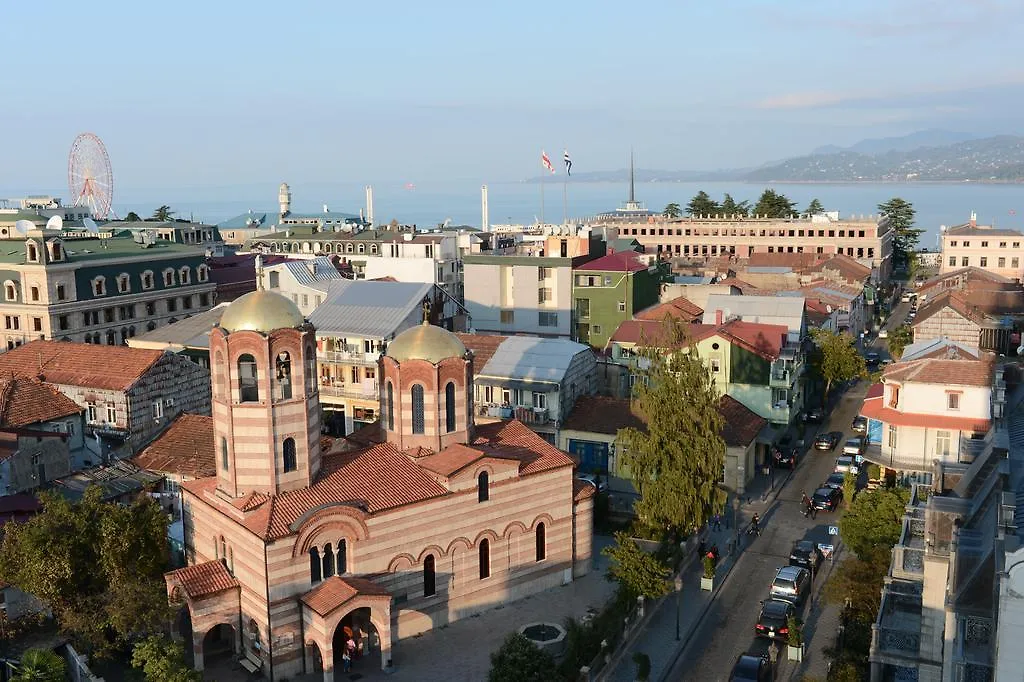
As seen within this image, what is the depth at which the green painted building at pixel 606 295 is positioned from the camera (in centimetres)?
6875

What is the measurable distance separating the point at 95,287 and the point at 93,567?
3999cm

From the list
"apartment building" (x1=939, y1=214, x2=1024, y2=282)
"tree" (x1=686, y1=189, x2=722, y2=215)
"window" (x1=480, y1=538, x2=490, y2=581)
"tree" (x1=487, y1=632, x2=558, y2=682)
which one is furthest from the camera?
"tree" (x1=686, y1=189, x2=722, y2=215)

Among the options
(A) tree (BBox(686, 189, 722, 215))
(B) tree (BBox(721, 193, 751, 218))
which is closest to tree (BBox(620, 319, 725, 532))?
(B) tree (BBox(721, 193, 751, 218))

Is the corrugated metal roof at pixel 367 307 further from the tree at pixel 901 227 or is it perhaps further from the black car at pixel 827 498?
the tree at pixel 901 227

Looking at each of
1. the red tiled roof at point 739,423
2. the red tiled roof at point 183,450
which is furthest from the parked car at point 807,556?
the red tiled roof at point 183,450

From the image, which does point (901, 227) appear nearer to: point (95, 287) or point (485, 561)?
point (95, 287)

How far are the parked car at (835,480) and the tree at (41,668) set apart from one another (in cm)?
3440

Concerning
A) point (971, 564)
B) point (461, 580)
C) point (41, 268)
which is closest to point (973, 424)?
point (971, 564)

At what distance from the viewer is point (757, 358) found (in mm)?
50281

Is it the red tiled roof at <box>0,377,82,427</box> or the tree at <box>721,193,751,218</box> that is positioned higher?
the tree at <box>721,193,751,218</box>

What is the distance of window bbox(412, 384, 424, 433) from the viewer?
34188 mm

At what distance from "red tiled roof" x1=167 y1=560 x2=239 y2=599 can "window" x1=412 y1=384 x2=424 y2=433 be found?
8.20 metres

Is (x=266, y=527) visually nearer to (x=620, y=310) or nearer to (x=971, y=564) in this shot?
(x=971, y=564)

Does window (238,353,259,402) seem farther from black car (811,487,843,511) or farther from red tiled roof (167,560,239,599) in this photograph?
black car (811,487,843,511)
